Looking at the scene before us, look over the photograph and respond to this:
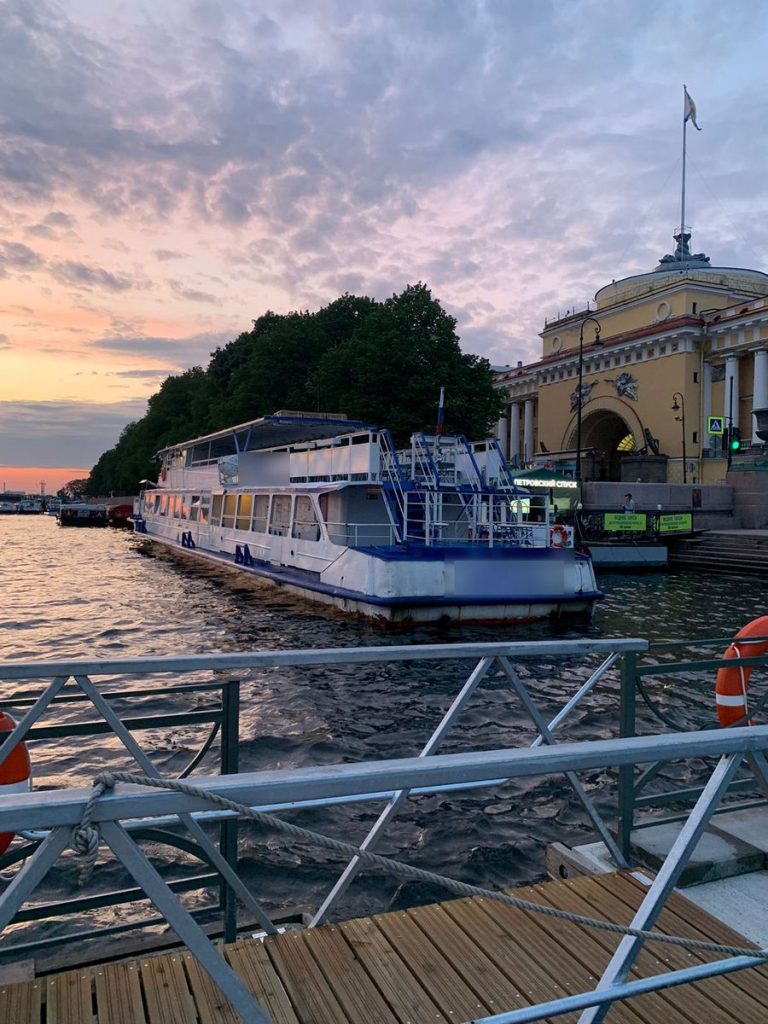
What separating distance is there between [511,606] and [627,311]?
154 ft

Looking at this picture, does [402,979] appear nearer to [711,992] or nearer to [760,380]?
[711,992]

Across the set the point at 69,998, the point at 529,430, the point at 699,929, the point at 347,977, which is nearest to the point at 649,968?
the point at 699,929

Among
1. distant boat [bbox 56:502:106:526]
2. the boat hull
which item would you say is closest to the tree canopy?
the boat hull

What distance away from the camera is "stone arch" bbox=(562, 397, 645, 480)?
2243 inches

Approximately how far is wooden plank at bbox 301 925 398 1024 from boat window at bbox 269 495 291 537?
19.9 metres

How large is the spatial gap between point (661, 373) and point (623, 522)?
23.0 meters

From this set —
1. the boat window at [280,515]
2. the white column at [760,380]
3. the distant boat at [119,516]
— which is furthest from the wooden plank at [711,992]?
the distant boat at [119,516]

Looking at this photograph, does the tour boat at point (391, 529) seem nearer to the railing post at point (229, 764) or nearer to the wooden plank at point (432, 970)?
the railing post at point (229, 764)

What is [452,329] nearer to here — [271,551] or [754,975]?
[271,551]

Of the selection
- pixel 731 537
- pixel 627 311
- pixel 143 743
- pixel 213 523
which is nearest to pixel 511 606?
pixel 143 743

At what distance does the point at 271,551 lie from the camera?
23.9 meters

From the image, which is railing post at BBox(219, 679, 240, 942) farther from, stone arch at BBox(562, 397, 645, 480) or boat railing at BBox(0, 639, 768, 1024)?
stone arch at BBox(562, 397, 645, 480)

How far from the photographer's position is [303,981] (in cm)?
312

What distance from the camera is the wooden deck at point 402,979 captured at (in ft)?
9.57
